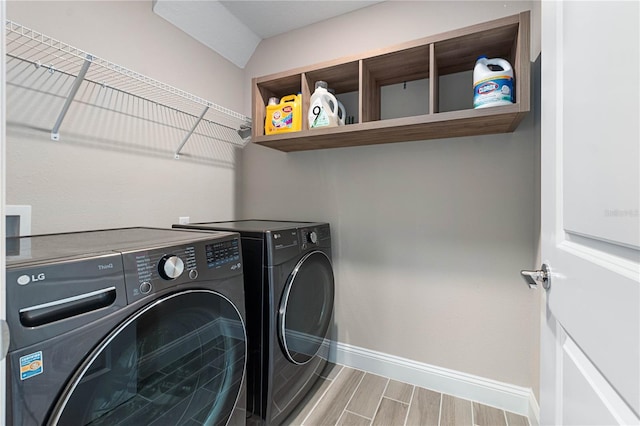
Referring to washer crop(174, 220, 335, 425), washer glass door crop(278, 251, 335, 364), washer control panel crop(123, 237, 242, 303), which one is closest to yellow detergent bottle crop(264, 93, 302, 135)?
washer crop(174, 220, 335, 425)

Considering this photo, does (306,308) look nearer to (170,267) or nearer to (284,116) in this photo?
(170,267)

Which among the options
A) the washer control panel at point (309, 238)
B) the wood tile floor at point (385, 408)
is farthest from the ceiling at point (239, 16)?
the wood tile floor at point (385, 408)

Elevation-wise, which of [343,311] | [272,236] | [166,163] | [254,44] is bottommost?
[343,311]

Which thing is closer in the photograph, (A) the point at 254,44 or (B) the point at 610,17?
(B) the point at 610,17

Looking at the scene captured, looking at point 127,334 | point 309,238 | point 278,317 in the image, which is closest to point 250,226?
point 309,238

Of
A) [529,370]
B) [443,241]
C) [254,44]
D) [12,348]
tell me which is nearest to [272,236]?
[12,348]

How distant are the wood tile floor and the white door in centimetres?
87

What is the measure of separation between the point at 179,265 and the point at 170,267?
0.03 meters

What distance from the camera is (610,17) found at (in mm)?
506

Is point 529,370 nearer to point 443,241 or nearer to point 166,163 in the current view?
point 443,241

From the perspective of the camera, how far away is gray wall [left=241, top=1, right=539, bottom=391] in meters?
1.55

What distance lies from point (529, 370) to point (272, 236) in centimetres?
159

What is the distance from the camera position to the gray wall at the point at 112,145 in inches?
47.4

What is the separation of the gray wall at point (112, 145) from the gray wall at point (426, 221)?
23.4 inches
